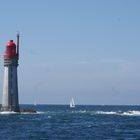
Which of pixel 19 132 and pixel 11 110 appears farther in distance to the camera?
pixel 11 110

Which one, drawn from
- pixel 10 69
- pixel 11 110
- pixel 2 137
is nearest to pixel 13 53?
pixel 10 69

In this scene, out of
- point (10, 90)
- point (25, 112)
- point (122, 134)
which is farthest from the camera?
point (25, 112)

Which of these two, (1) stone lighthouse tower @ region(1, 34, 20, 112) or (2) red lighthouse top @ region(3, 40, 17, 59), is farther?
(2) red lighthouse top @ region(3, 40, 17, 59)

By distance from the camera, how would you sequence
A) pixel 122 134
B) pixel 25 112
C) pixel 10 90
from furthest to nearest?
pixel 25 112
pixel 10 90
pixel 122 134

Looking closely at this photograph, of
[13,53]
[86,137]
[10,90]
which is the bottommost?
[86,137]

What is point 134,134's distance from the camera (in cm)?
8662

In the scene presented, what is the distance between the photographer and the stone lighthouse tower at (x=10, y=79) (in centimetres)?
14412

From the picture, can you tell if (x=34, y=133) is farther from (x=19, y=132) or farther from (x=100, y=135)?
(x=100, y=135)

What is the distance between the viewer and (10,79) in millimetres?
144000

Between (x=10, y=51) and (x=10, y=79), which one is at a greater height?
(x=10, y=51)

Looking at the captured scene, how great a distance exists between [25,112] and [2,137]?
8280cm

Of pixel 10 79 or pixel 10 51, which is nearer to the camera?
pixel 10 79

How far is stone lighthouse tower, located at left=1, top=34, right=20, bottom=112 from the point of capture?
5674 inches

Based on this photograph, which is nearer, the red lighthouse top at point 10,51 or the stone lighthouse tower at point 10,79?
the stone lighthouse tower at point 10,79
